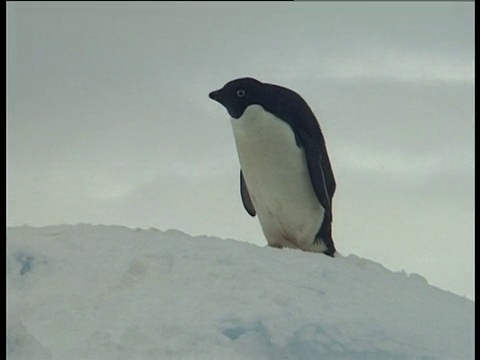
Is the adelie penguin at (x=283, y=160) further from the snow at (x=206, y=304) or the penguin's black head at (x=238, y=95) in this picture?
the snow at (x=206, y=304)

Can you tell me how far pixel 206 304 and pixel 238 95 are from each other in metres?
2.18

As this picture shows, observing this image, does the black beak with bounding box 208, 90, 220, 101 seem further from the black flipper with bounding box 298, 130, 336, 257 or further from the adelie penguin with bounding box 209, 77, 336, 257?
the black flipper with bounding box 298, 130, 336, 257

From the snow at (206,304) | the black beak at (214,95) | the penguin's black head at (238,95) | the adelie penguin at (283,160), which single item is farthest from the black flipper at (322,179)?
the snow at (206,304)

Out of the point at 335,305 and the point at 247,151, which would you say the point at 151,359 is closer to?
the point at 335,305

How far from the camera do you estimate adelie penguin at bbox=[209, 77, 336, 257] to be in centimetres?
622

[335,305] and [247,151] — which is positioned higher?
[247,151]

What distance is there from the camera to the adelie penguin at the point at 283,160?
6.22 meters

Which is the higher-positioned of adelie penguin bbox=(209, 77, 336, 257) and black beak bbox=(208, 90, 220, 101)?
black beak bbox=(208, 90, 220, 101)

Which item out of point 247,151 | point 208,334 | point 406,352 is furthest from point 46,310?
point 247,151

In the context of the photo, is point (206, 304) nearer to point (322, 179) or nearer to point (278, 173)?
point (278, 173)

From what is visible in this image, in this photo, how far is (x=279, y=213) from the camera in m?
6.34

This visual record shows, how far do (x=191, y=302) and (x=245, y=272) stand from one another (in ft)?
1.50

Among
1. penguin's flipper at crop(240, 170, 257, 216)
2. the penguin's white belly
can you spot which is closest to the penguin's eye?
the penguin's white belly

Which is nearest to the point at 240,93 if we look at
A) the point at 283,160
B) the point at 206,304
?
the point at 283,160
